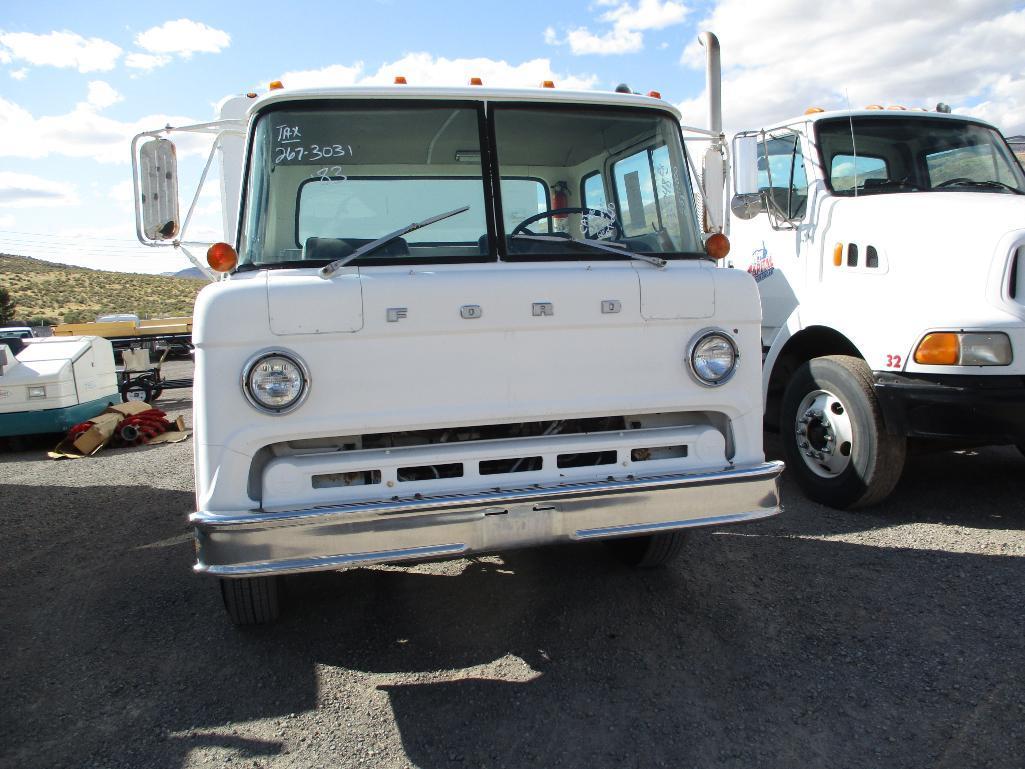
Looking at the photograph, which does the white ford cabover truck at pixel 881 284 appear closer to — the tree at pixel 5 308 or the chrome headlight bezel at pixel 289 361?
the chrome headlight bezel at pixel 289 361

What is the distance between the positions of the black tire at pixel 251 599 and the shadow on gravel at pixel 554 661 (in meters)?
0.13

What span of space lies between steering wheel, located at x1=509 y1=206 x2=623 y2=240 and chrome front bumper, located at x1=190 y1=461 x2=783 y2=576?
1.22 m

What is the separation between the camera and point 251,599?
3463mm

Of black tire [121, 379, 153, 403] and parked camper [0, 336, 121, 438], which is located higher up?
parked camper [0, 336, 121, 438]

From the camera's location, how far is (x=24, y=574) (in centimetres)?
468

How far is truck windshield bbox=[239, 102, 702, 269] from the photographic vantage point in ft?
10.9

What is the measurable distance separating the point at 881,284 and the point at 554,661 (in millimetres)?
3133

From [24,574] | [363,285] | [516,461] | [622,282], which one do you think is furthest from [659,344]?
[24,574]

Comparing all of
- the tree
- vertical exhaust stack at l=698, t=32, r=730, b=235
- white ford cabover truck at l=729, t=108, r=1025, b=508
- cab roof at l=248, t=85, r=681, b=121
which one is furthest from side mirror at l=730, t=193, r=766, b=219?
the tree

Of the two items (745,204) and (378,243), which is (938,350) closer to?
(745,204)

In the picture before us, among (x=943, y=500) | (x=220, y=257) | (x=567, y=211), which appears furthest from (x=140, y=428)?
(x=943, y=500)

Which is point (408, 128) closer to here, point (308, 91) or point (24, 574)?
point (308, 91)

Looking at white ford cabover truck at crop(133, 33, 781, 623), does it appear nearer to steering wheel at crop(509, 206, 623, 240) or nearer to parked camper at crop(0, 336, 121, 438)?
steering wheel at crop(509, 206, 623, 240)

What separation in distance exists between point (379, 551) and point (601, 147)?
230 centimetres
